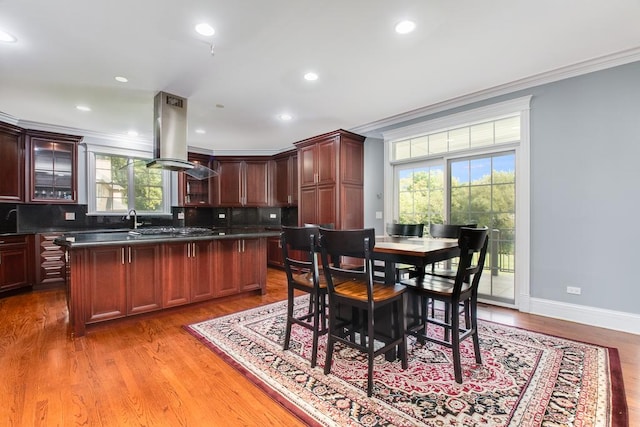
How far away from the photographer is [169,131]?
11.8 ft

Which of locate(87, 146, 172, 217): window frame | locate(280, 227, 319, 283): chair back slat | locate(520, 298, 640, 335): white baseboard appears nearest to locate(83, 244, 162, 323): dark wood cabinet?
locate(280, 227, 319, 283): chair back slat

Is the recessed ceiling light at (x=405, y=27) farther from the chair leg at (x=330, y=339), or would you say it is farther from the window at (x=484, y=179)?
the chair leg at (x=330, y=339)

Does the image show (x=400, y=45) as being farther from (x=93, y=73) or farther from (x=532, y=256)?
(x=93, y=73)

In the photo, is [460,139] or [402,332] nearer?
[402,332]

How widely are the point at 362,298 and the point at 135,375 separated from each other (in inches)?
65.7

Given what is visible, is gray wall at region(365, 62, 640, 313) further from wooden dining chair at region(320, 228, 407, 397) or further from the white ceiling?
wooden dining chair at region(320, 228, 407, 397)

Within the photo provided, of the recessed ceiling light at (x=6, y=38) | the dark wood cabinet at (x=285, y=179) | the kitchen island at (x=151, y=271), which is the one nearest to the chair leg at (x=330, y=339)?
the kitchen island at (x=151, y=271)

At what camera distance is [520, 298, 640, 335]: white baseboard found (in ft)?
9.05

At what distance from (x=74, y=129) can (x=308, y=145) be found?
12.7 feet

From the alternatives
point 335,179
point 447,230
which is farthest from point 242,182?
point 447,230

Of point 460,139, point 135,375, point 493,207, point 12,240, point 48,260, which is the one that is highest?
point 460,139

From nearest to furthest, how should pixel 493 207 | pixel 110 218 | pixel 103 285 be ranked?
pixel 103 285 → pixel 493 207 → pixel 110 218

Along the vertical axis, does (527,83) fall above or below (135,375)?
above

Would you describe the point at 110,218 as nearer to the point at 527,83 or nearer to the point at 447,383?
the point at 447,383
